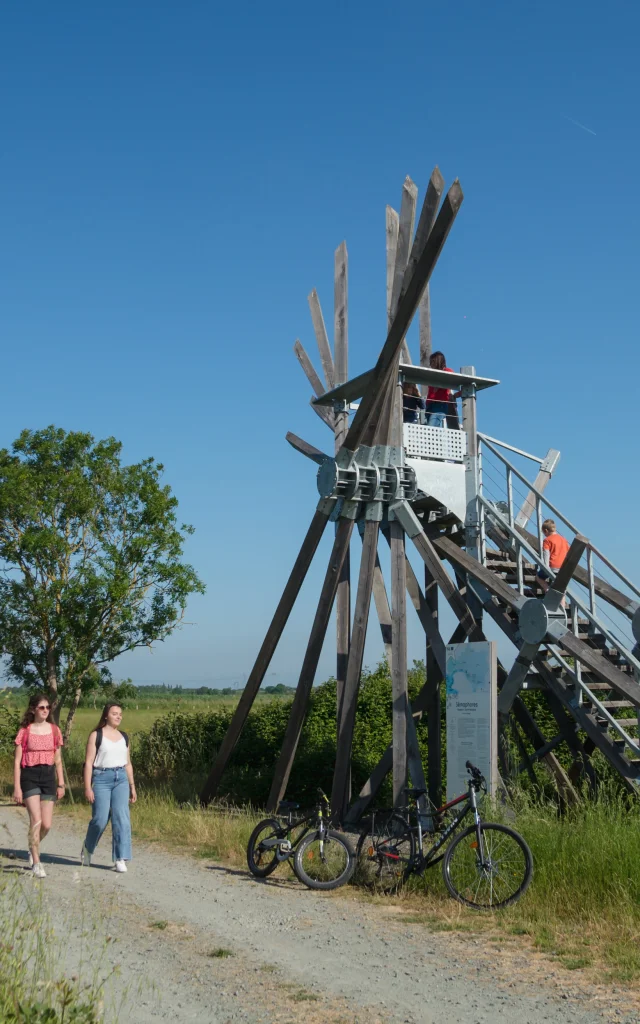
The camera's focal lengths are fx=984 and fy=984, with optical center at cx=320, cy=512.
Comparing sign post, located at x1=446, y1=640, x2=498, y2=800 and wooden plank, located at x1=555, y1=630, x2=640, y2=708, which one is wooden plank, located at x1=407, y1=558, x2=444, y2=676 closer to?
sign post, located at x1=446, y1=640, x2=498, y2=800

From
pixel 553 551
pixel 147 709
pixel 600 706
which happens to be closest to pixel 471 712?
pixel 600 706

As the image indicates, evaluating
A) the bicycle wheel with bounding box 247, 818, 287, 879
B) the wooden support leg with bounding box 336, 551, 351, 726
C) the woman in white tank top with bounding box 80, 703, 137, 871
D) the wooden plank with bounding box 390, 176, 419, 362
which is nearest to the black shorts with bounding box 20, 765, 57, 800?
the woman in white tank top with bounding box 80, 703, 137, 871

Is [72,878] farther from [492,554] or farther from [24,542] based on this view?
[24,542]

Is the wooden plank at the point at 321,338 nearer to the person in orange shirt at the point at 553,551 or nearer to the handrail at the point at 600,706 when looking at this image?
the person in orange shirt at the point at 553,551

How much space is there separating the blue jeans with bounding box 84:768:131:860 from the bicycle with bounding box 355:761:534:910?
2293mm

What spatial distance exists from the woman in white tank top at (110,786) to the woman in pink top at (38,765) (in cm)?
35

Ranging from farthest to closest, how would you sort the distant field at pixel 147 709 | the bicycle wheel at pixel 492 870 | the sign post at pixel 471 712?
the distant field at pixel 147 709
the sign post at pixel 471 712
the bicycle wheel at pixel 492 870

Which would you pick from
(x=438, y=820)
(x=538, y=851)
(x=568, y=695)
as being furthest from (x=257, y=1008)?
(x=568, y=695)

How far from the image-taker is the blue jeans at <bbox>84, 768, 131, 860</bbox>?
31.2ft

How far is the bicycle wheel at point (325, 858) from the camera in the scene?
29.1 feet

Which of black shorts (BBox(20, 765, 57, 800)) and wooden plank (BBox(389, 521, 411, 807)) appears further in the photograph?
wooden plank (BBox(389, 521, 411, 807))

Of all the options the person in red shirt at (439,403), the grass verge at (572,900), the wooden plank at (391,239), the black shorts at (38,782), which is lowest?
the grass verge at (572,900)

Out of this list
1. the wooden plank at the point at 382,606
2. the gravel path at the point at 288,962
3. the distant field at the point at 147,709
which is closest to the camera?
the gravel path at the point at 288,962

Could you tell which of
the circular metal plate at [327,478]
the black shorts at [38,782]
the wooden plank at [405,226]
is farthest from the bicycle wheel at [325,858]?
the wooden plank at [405,226]
